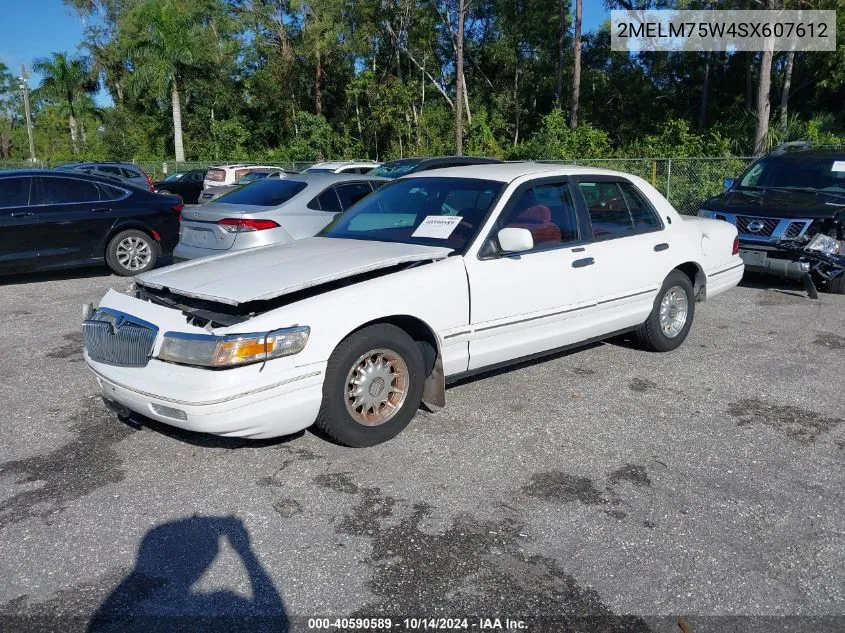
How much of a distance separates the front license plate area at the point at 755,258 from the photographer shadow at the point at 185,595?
24.6 ft

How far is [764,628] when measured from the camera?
9.48ft

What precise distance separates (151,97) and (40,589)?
4825 cm

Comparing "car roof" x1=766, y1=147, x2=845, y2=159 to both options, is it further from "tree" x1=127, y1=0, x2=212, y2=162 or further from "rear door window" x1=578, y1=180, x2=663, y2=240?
"tree" x1=127, y1=0, x2=212, y2=162

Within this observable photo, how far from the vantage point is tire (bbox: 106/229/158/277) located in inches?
409

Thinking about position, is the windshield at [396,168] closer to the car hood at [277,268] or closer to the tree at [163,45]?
the car hood at [277,268]

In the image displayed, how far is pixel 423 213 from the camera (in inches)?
213

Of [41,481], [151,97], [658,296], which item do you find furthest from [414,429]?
[151,97]

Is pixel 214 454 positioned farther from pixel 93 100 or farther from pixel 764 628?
pixel 93 100

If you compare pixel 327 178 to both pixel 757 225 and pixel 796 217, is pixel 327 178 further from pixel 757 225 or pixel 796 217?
pixel 796 217

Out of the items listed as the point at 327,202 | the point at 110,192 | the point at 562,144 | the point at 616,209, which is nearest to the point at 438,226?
the point at 616,209

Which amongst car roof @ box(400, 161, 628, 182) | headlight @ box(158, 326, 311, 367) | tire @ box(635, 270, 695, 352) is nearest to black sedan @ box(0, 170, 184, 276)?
car roof @ box(400, 161, 628, 182)

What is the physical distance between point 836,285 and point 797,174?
74.1 inches


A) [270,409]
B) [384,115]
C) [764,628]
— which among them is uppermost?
[384,115]

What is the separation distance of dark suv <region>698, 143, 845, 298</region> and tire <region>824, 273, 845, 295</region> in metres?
0.01
